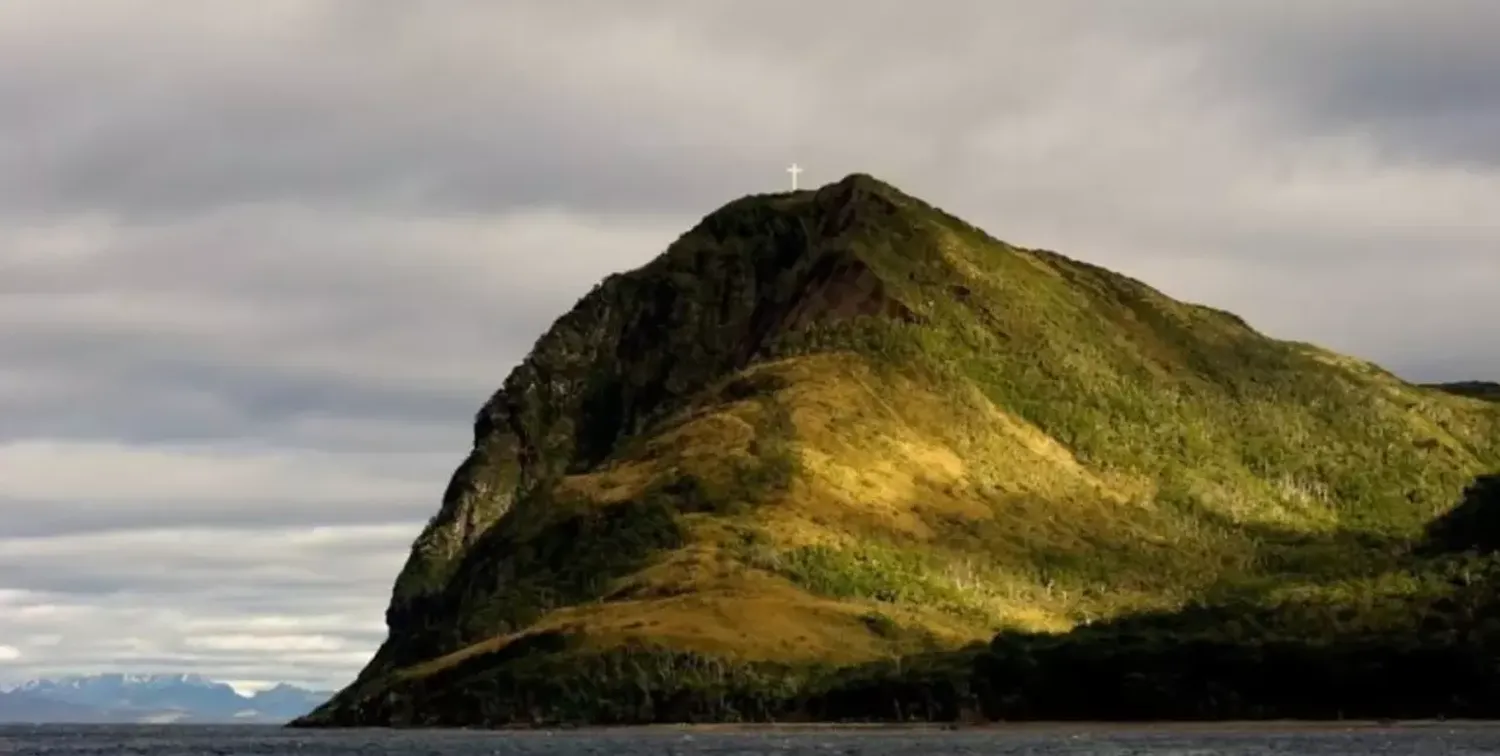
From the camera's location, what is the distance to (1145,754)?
166000 mm

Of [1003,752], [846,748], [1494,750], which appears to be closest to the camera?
[1494,750]

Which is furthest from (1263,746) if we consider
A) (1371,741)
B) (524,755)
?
(524,755)

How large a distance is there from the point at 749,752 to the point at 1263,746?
4281 cm

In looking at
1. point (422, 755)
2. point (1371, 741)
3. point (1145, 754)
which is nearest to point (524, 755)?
point (422, 755)

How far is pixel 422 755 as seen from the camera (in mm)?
199875

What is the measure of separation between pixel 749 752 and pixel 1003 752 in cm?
2211

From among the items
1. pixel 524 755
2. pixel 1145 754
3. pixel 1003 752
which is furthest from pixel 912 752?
pixel 524 755

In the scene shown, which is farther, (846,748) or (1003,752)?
(846,748)

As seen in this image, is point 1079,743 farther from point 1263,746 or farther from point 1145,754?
point 1145,754

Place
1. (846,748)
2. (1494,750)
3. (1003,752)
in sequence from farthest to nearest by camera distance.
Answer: (846,748) → (1003,752) → (1494,750)

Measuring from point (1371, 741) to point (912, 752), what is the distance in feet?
136

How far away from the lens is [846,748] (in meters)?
A: 190

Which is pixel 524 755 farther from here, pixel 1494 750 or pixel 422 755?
pixel 1494 750

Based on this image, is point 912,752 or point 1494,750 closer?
point 1494,750
